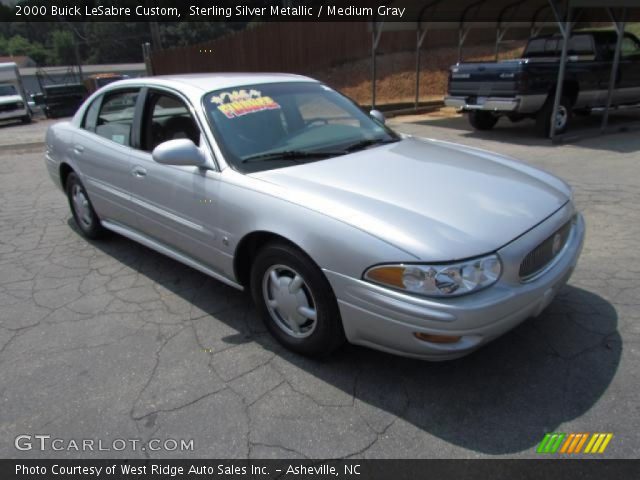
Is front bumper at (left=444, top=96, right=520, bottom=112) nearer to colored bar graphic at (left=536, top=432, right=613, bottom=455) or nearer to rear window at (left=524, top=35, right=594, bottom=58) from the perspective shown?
rear window at (left=524, top=35, right=594, bottom=58)

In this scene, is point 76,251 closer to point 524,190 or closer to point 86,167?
point 86,167

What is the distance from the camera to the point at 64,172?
15.7 ft

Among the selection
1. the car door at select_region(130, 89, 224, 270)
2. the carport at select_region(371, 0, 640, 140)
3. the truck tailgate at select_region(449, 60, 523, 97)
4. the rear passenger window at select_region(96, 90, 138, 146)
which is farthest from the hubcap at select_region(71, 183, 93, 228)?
the carport at select_region(371, 0, 640, 140)

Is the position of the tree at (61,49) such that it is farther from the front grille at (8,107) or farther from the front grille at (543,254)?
the front grille at (543,254)

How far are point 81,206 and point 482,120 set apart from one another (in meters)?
8.99

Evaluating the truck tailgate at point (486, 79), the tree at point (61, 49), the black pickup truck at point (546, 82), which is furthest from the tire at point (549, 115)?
the tree at point (61, 49)

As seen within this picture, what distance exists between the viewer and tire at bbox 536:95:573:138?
30.9 feet

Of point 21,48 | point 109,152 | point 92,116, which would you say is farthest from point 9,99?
point 21,48

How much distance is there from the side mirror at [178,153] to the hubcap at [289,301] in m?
0.86

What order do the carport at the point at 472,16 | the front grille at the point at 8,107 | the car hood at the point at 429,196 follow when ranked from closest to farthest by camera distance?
the car hood at the point at 429,196, the carport at the point at 472,16, the front grille at the point at 8,107

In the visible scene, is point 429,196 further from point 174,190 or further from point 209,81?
point 209,81

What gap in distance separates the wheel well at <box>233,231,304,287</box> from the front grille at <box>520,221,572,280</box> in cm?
122
